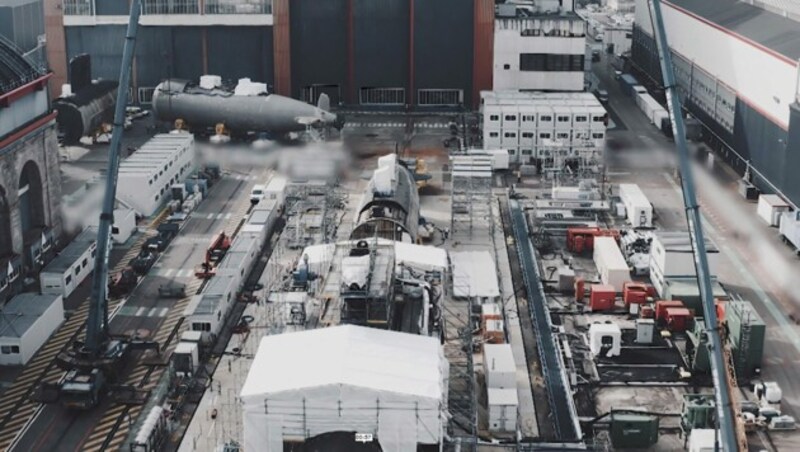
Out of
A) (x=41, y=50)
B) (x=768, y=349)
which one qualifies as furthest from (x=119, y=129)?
(x=41, y=50)

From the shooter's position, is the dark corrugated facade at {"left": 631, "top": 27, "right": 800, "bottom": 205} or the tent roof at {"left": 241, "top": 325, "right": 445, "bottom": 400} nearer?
the tent roof at {"left": 241, "top": 325, "right": 445, "bottom": 400}

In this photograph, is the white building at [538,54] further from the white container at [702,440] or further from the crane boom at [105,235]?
the white container at [702,440]

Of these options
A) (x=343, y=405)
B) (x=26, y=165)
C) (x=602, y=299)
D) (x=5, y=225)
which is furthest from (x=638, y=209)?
(x=5, y=225)

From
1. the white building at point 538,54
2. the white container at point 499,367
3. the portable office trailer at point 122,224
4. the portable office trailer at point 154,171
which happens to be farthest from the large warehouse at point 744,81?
the portable office trailer at point 122,224

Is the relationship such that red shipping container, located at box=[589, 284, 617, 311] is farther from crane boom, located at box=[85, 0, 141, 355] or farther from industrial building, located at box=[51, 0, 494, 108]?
industrial building, located at box=[51, 0, 494, 108]

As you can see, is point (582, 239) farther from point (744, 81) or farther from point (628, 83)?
point (628, 83)

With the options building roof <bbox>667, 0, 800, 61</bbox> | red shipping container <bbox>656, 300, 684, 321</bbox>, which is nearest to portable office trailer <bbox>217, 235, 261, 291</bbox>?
red shipping container <bbox>656, 300, 684, 321</bbox>
